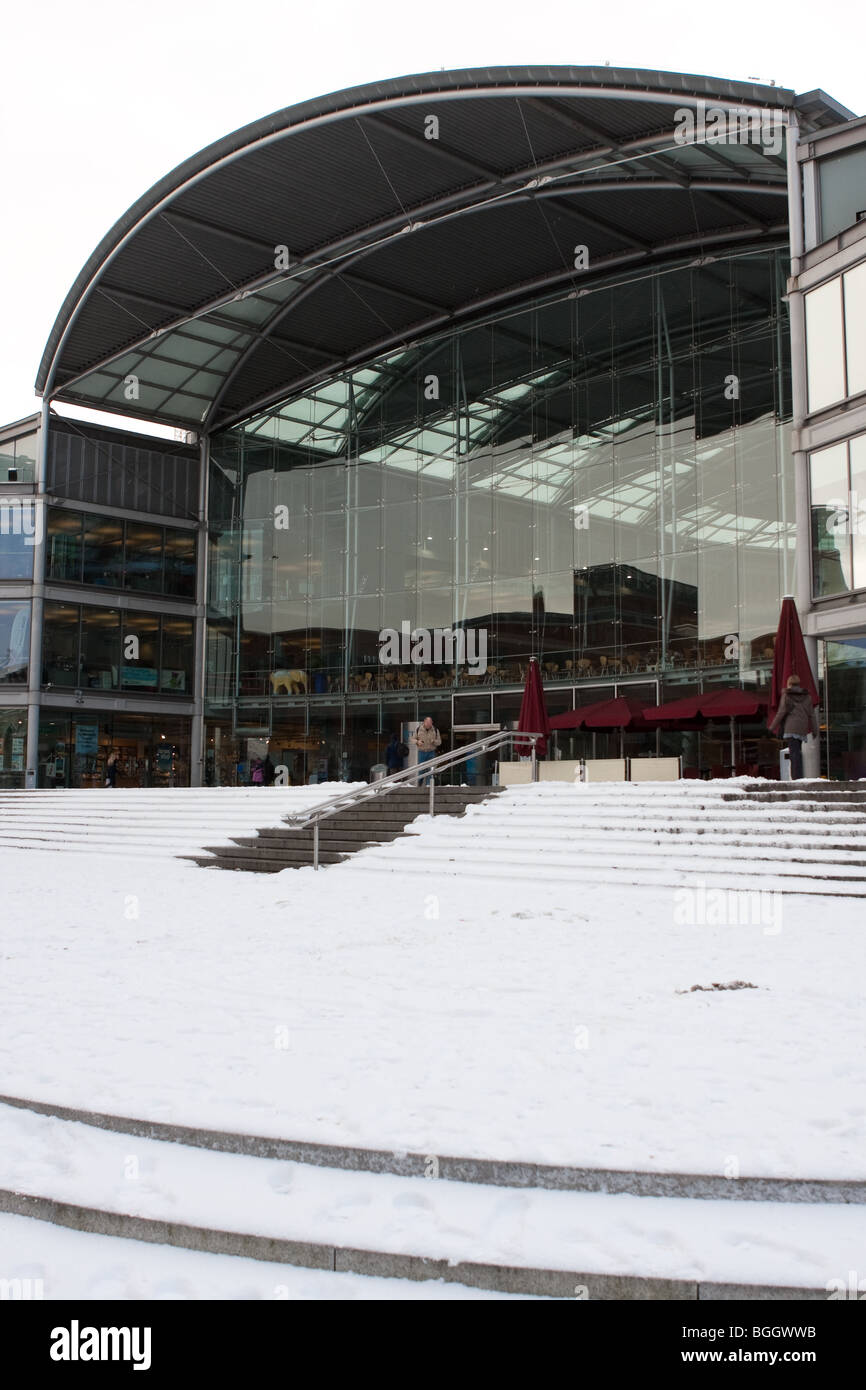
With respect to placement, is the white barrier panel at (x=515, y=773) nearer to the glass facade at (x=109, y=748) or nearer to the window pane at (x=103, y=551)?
the glass facade at (x=109, y=748)

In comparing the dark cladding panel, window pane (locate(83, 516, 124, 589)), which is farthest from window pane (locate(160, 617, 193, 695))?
the dark cladding panel

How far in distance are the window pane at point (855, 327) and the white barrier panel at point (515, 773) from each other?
29.4ft

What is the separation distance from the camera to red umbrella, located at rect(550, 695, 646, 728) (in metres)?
22.4

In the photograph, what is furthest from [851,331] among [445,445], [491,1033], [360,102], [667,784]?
[491,1033]

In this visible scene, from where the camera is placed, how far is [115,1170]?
489cm

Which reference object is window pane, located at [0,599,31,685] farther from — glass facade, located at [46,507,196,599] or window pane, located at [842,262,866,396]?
window pane, located at [842,262,866,396]

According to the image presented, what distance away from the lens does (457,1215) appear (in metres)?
4.40

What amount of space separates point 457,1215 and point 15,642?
3571 cm

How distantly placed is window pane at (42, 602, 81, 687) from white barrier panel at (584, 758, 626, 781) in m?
22.0

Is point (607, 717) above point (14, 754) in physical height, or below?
above

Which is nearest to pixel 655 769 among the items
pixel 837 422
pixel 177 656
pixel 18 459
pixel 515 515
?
pixel 837 422

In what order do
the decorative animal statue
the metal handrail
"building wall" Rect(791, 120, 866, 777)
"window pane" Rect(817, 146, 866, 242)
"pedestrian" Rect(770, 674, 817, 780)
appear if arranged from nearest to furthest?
1. "pedestrian" Rect(770, 674, 817, 780)
2. the metal handrail
3. "building wall" Rect(791, 120, 866, 777)
4. "window pane" Rect(817, 146, 866, 242)
5. the decorative animal statue

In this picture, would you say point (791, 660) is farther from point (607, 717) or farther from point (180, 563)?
point (180, 563)

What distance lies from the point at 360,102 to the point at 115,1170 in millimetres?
24675
